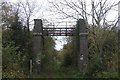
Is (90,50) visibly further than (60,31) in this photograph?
No

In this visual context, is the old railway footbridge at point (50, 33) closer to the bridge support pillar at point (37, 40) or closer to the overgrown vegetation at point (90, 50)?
the bridge support pillar at point (37, 40)

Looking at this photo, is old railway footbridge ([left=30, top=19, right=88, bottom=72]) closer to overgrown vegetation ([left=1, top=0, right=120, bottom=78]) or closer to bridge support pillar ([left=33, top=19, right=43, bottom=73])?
bridge support pillar ([left=33, top=19, right=43, bottom=73])

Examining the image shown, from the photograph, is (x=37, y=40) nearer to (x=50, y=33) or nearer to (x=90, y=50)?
(x=50, y=33)

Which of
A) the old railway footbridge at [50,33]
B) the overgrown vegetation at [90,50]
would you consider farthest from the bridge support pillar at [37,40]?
the overgrown vegetation at [90,50]

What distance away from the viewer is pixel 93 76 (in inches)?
532

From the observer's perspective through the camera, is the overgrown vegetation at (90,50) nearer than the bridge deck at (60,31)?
Yes

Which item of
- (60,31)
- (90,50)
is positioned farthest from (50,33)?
(90,50)

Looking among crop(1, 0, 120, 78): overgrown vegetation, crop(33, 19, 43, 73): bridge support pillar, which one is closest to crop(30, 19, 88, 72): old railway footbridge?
crop(33, 19, 43, 73): bridge support pillar

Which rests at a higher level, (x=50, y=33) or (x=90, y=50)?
(x=50, y=33)

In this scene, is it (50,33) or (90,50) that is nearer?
(90,50)

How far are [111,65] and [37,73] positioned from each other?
12.5 meters

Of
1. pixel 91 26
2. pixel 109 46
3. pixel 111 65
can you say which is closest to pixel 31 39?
pixel 109 46

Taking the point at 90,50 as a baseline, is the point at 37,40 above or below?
above

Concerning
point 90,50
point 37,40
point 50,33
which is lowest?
point 90,50
